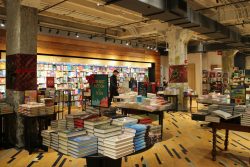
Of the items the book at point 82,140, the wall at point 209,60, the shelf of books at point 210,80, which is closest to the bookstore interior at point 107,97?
the book at point 82,140

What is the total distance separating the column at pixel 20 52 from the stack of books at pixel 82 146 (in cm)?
349

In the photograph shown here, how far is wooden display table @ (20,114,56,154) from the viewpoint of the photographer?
4.98 meters

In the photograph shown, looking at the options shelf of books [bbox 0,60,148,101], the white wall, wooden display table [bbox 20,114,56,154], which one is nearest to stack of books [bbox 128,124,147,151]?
wooden display table [bbox 20,114,56,154]

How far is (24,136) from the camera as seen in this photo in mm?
5191

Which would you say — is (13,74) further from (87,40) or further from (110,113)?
(87,40)

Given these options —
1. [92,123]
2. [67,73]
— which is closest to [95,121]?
[92,123]

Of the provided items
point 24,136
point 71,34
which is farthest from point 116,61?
point 24,136

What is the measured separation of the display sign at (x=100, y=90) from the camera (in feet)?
10.0

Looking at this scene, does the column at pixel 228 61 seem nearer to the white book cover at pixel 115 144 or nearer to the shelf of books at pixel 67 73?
the shelf of books at pixel 67 73

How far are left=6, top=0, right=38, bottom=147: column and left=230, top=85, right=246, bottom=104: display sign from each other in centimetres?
429

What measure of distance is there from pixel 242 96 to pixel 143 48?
37.0 ft

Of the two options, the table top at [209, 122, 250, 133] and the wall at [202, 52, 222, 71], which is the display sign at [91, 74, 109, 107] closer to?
the table top at [209, 122, 250, 133]

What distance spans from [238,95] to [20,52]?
4615 mm

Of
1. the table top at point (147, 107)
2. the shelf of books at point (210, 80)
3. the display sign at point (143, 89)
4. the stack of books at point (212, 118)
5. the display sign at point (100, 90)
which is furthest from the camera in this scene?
the shelf of books at point (210, 80)
